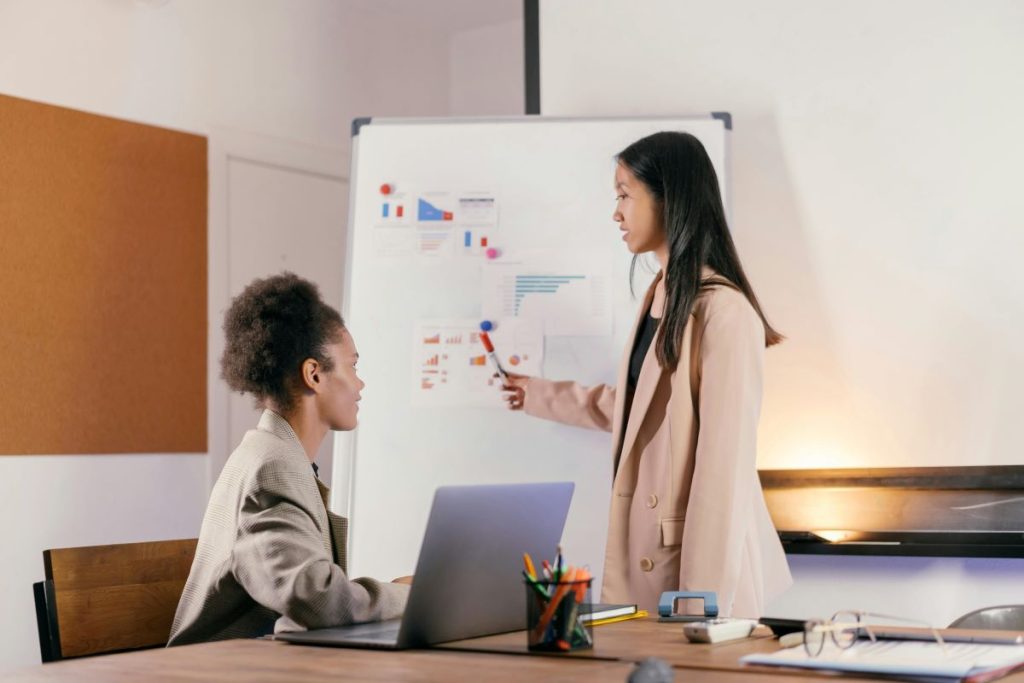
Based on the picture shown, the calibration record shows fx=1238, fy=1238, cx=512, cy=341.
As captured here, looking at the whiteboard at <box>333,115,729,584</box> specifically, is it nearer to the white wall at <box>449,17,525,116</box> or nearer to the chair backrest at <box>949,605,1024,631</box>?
the chair backrest at <box>949,605,1024,631</box>

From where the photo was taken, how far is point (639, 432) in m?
2.41

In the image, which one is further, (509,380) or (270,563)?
(509,380)

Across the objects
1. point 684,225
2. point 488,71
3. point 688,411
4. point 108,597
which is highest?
point 488,71

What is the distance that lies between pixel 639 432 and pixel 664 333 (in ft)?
0.66

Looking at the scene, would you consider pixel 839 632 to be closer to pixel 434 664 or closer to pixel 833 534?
pixel 434 664

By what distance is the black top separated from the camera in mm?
2492

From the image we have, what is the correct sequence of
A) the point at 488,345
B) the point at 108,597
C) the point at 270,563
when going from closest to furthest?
the point at 270,563
the point at 108,597
the point at 488,345

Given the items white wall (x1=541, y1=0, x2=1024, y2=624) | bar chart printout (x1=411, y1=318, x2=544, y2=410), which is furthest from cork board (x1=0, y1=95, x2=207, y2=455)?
white wall (x1=541, y1=0, x2=1024, y2=624)

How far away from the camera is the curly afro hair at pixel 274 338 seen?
1955 mm

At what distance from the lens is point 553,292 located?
3.15m

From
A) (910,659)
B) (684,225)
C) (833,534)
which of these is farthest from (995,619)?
(910,659)

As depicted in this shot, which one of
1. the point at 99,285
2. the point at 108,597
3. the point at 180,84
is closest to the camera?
the point at 108,597

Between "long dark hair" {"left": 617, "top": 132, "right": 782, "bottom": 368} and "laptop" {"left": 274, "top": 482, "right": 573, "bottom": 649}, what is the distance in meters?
0.79

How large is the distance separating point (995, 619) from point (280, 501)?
4.57 feet
